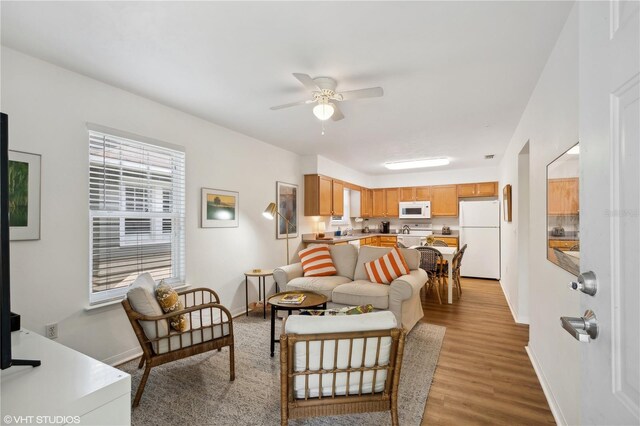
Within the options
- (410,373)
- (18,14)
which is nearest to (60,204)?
(18,14)

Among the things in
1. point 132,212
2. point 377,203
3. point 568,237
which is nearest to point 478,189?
point 377,203

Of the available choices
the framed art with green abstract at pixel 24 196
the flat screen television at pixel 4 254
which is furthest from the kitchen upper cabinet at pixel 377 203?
→ the flat screen television at pixel 4 254

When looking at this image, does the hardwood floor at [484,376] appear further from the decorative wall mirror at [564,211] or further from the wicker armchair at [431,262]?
the decorative wall mirror at [564,211]

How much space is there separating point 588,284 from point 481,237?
614cm

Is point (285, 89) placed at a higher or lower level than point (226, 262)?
higher

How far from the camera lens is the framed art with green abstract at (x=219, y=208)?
3.65 metres

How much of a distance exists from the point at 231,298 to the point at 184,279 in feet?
2.68

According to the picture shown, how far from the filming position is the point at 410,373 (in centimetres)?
254

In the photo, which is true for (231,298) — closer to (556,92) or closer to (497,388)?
(497,388)

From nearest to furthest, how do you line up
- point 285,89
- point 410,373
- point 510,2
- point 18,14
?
point 510,2 → point 18,14 → point 410,373 → point 285,89

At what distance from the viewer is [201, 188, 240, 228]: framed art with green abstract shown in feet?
12.0

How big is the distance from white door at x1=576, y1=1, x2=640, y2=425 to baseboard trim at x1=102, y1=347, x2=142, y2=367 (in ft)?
10.8

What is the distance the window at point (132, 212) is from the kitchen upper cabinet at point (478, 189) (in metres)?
6.02

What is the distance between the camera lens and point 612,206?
2.29ft
